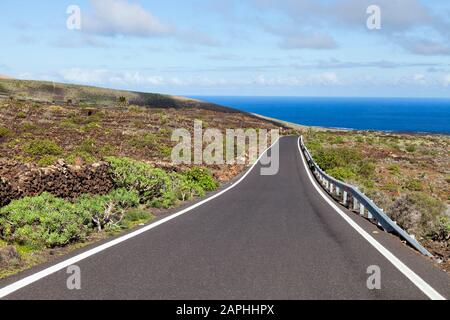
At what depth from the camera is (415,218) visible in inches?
457

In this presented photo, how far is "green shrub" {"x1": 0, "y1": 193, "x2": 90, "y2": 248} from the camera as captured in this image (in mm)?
8070

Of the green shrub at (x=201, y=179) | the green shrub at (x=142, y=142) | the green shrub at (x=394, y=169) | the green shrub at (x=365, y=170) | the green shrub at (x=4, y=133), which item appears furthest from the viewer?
the green shrub at (x=394, y=169)

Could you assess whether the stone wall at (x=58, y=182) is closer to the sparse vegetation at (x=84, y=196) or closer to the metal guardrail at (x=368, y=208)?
the sparse vegetation at (x=84, y=196)

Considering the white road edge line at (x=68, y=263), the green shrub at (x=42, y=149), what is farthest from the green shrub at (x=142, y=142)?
the white road edge line at (x=68, y=263)

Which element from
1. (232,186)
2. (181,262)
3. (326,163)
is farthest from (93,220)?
(326,163)

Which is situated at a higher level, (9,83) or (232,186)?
(9,83)

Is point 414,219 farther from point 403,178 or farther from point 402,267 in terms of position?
point 403,178

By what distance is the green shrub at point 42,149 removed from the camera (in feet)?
87.2

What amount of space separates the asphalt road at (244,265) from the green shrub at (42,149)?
17.7m

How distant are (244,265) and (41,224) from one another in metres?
3.85

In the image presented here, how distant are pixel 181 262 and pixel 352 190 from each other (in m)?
8.70
